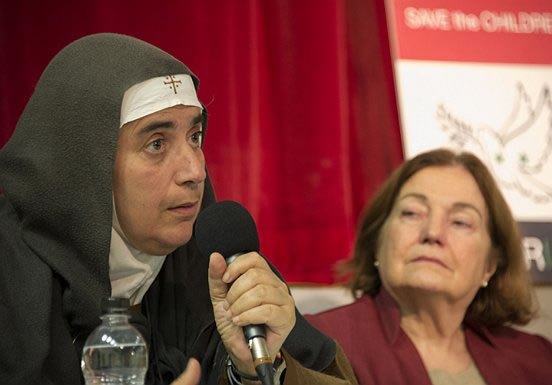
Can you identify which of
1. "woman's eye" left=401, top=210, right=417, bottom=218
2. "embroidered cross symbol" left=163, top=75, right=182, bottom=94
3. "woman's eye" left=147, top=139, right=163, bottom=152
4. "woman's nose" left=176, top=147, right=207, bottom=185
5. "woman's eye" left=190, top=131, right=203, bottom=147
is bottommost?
"woman's eye" left=401, top=210, right=417, bottom=218

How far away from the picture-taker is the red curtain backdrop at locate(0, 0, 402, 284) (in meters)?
2.88

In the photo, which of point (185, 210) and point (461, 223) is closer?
point (185, 210)

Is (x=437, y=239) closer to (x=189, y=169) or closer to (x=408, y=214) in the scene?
(x=408, y=214)

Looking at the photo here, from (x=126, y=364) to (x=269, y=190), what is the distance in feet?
4.89

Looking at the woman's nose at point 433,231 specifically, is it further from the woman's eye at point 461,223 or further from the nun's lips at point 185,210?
the nun's lips at point 185,210

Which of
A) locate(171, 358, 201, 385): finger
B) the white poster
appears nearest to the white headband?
locate(171, 358, 201, 385): finger

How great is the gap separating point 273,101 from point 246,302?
5.25 ft

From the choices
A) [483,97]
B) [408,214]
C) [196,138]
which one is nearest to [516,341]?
[408,214]

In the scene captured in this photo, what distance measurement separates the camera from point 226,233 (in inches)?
61.7

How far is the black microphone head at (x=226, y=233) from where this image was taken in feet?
5.14

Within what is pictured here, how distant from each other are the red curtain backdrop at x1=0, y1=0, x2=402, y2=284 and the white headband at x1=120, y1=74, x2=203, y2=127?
0.98 meters

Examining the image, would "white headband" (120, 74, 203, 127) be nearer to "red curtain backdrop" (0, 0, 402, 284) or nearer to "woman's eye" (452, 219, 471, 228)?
"red curtain backdrop" (0, 0, 402, 284)

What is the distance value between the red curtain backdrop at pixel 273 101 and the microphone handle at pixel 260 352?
1392 mm

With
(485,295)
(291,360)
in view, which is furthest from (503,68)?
(291,360)
